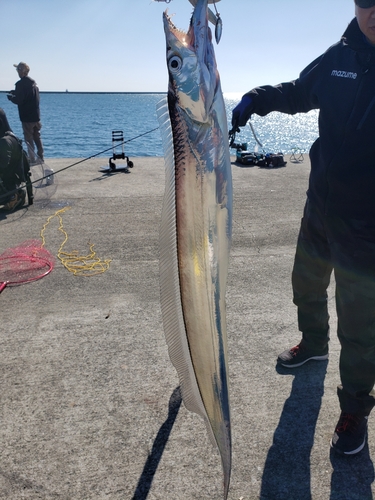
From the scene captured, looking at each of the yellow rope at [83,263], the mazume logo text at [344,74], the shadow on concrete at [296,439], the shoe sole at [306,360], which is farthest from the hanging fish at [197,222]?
the yellow rope at [83,263]

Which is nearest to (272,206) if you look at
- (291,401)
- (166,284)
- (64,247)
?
(64,247)

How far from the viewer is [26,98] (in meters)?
9.88

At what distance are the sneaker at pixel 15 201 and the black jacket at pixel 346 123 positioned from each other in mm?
5455

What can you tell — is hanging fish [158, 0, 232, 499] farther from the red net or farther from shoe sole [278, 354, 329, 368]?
the red net

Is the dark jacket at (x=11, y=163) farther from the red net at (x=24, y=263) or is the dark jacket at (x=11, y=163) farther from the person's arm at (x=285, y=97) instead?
the person's arm at (x=285, y=97)

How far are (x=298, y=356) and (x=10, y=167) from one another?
598cm

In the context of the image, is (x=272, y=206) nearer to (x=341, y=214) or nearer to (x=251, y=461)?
(x=341, y=214)

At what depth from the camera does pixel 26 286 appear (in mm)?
4531

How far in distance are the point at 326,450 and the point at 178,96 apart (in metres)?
2.21

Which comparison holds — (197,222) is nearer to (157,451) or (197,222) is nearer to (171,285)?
(171,285)

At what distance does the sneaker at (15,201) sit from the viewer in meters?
6.96

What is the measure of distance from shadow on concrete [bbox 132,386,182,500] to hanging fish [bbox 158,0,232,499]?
630 millimetres

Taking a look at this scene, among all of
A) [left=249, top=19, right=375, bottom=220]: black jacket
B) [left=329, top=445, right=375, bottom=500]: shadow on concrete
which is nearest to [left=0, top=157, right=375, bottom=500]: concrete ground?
[left=329, top=445, right=375, bottom=500]: shadow on concrete

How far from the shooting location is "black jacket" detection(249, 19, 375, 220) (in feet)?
7.48
